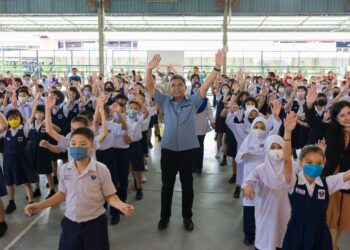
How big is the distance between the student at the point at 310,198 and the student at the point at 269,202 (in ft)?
1.10

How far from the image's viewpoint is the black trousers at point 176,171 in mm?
3760

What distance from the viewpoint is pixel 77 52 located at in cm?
1708

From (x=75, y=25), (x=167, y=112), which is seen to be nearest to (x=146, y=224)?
(x=167, y=112)

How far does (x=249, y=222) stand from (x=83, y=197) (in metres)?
1.83

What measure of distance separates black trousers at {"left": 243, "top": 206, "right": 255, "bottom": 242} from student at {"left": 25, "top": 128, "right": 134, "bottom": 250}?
5.18ft

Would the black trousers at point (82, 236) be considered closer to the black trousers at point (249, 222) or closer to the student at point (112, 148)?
the black trousers at point (249, 222)

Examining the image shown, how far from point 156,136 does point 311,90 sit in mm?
5756

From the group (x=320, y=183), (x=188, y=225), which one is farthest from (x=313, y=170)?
(x=188, y=225)

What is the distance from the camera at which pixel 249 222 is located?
3.56 metres

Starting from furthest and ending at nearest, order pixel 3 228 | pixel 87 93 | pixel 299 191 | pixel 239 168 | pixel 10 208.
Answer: pixel 87 93 → pixel 239 168 → pixel 10 208 → pixel 3 228 → pixel 299 191

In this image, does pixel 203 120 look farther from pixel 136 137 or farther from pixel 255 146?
pixel 255 146

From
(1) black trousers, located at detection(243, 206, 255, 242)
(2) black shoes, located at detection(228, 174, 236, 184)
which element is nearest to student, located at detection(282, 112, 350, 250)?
(1) black trousers, located at detection(243, 206, 255, 242)

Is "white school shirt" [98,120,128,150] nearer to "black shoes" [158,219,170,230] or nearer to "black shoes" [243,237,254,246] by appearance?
"black shoes" [158,219,170,230]

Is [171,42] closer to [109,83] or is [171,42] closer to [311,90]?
[109,83]
